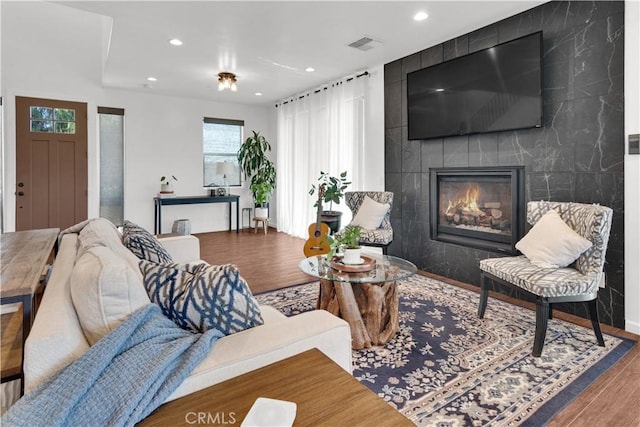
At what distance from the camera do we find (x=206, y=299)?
3.89ft

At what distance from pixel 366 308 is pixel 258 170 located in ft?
17.0

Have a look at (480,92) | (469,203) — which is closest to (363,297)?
(469,203)

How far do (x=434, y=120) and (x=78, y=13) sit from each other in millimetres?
4730

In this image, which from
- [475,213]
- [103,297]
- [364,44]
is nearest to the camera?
[103,297]

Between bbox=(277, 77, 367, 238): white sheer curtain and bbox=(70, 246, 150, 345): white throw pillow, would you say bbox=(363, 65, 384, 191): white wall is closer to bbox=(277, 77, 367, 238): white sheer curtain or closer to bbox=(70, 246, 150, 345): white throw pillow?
bbox=(277, 77, 367, 238): white sheer curtain

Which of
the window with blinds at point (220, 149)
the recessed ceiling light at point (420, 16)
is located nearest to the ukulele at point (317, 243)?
the recessed ceiling light at point (420, 16)

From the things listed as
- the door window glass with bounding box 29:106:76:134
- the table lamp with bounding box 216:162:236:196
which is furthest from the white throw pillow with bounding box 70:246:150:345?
the table lamp with bounding box 216:162:236:196

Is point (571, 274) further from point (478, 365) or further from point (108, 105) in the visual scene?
point (108, 105)

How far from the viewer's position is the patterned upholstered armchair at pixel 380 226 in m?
3.90

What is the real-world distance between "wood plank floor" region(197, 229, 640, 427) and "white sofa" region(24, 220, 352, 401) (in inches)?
46.2

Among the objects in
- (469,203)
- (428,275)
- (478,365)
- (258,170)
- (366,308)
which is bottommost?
(478,365)

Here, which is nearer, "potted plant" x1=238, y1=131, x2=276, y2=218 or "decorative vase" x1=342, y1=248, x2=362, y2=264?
"decorative vase" x1=342, y1=248, x2=362, y2=264

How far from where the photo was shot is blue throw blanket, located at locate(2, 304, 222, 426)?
802 millimetres

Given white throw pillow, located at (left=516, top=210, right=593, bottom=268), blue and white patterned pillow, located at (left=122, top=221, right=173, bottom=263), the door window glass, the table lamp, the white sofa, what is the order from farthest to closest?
the table lamp < the door window glass < white throw pillow, located at (left=516, top=210, right=593, bottom=268) < blue and white patterned pillow, located at (left=122, top=221, right=173, bottom=263) < the white sofa
